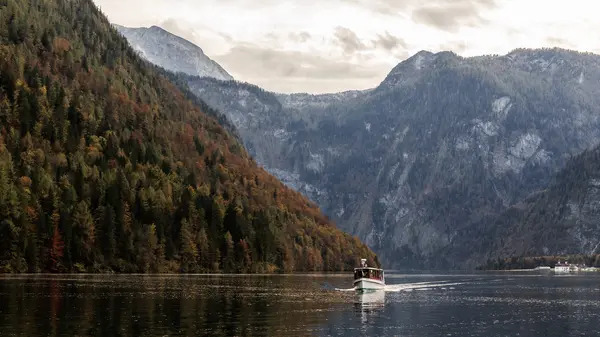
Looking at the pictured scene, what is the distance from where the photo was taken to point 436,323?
126 meters

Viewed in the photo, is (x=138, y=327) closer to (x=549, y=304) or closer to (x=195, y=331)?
(x=195, y=331)

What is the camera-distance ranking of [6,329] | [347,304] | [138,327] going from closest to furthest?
[6,329] < [138,327] < [347,304]

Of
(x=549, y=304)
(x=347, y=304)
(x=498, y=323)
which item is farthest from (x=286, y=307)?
(x=549, y=304)

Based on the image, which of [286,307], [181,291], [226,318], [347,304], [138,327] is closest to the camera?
[138,327]

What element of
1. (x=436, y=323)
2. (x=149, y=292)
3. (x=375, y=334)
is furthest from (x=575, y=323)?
(x=149, y=292)

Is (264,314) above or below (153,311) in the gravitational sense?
below

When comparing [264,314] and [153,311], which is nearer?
[153,311]

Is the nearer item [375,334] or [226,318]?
[375,334]

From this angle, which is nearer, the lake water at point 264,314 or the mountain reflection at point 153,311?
the mountain reflection at point 153,311

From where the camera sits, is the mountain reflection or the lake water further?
the lake water

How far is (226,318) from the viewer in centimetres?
12194

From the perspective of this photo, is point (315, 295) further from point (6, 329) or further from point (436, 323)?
point (6, 329)

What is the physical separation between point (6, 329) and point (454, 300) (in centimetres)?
10150

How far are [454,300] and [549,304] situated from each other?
18.5m
